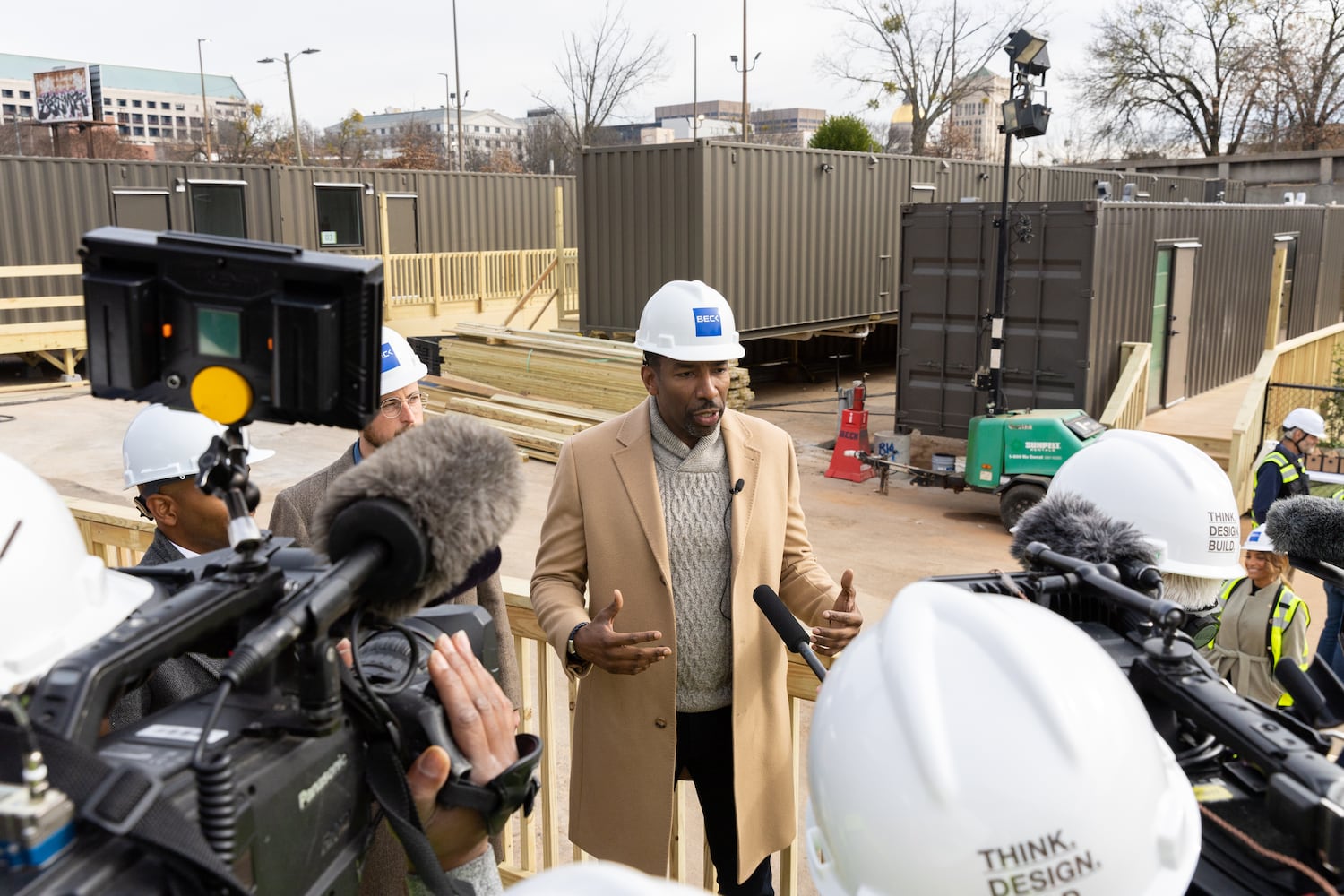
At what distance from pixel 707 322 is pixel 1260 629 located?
3.65m

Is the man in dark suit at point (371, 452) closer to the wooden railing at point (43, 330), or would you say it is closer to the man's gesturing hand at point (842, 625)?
the man's gesturing hand at point (842, 625)

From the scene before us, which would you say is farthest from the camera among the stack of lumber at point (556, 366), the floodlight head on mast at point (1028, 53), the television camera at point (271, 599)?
the stack of lumber at point (556, 366)

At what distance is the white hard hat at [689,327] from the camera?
338cm

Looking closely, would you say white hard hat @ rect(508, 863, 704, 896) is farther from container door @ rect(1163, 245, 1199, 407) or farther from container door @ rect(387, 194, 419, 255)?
container door @ rect(387, 194, 419, 255)

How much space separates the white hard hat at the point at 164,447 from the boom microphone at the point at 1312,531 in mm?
2469

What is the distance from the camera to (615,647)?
115 inches

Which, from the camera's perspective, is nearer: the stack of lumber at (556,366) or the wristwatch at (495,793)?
the wristwatch at (495,793)

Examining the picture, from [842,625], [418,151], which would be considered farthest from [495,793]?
[418,151]

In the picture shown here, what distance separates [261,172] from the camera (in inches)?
924

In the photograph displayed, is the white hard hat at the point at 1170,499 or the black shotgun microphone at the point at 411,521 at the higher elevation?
the black shotgun microphone at the point at 411,521

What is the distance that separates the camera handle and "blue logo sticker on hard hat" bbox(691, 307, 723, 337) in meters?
2.10

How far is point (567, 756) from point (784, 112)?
375 ft

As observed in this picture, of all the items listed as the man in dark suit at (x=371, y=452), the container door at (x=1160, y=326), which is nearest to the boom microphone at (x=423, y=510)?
the man in dark suit at (x=371, y=452)

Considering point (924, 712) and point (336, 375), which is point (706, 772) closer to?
point (924, 712)
